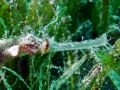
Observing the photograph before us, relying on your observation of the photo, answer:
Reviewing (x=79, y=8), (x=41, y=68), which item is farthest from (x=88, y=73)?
(x=79, y=8)

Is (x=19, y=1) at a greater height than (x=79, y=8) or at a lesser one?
greater

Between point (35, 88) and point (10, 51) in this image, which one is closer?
point (10, 51)

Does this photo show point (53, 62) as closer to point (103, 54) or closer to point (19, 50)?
point (103, 54)

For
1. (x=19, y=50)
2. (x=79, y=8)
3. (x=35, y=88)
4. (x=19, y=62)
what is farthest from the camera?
(x=79, y=8)

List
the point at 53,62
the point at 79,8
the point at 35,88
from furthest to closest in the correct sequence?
the point at 79,8 → the point at 53,62 → the point at 35,88

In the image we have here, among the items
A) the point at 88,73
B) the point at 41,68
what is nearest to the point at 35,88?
the point at 41,68

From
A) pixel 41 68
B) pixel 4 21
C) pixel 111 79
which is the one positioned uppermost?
pixel 4 21

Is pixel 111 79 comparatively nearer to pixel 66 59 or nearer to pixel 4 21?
pixel 66 59
